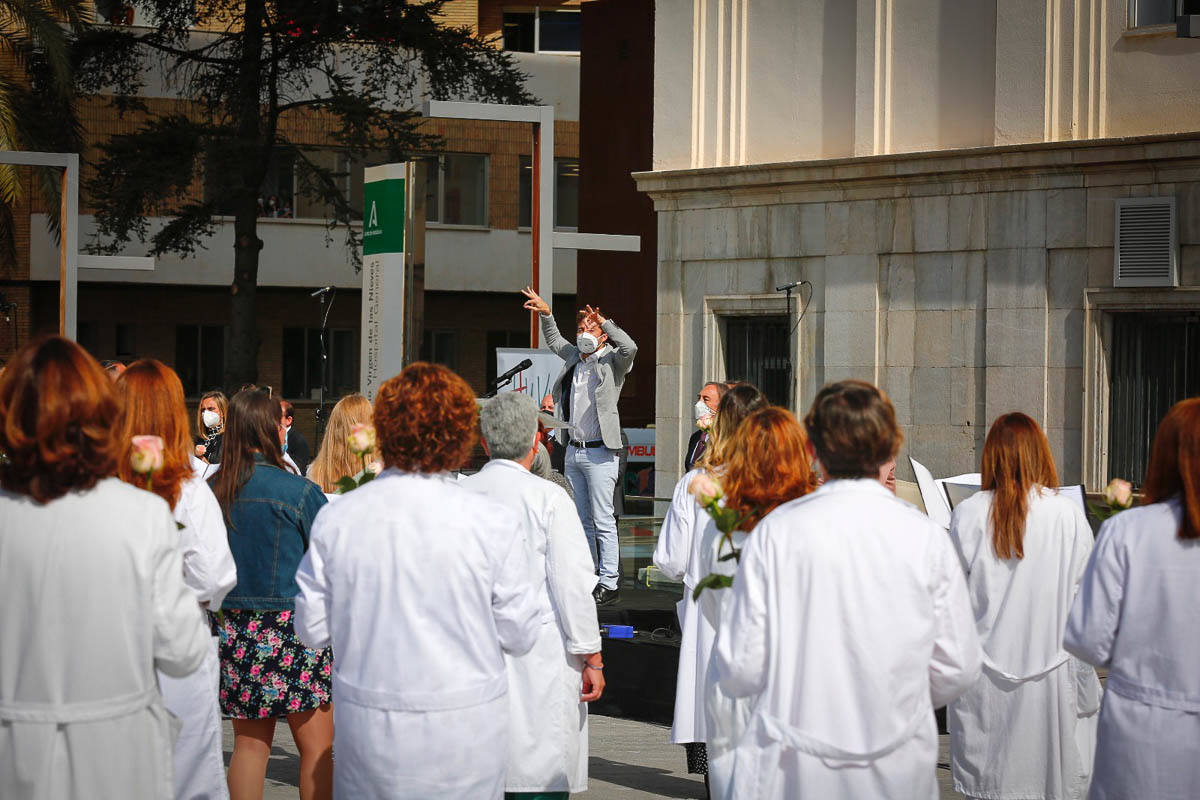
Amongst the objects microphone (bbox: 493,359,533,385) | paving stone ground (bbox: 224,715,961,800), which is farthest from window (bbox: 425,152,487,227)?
paving stone ground (bbox: 224,715,961,800)

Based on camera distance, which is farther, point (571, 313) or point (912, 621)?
point (571, 313)

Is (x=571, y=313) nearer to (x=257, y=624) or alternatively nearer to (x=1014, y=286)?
(x=1014, y=286)

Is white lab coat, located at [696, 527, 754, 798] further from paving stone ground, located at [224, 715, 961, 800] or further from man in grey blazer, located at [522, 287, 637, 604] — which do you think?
man in grey blazer, located at [522, 287, 637, 604]

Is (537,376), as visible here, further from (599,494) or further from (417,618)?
Answer: (417,618)

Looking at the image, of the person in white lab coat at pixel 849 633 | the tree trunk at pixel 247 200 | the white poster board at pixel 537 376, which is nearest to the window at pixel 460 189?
the tree trunk at pixel 247 200

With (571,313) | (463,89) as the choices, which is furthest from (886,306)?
(571,313)

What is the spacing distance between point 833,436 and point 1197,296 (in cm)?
1253

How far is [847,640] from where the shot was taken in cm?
429

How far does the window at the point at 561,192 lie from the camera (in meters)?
40.2

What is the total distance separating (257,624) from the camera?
21.1 ft

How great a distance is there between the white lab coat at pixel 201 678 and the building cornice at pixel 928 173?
12550mm

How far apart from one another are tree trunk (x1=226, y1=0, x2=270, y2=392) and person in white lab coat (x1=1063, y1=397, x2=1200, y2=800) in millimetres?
27575

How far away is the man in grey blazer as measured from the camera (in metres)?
12.4

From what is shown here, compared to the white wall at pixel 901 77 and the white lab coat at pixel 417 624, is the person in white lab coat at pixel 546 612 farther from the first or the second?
the white wall at pixel 901 77
